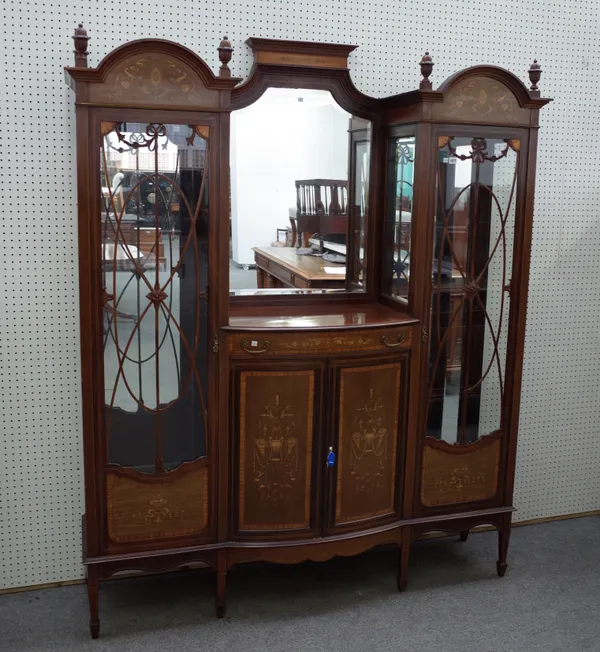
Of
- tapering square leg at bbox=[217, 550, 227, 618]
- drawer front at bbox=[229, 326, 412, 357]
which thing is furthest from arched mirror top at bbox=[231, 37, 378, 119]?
tapering square leg at bbox=[217, 550, 227, 618]

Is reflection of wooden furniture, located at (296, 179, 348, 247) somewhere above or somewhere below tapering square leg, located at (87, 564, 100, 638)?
above

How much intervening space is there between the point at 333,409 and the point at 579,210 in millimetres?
1715

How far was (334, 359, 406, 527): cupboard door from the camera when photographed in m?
3.06

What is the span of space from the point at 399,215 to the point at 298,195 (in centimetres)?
44

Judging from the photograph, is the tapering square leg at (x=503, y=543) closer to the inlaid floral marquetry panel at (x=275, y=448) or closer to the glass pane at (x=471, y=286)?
the glass pane at (x=471, y=286)

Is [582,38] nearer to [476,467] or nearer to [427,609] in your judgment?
[476,467]

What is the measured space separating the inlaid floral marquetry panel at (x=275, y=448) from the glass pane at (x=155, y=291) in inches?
7.3

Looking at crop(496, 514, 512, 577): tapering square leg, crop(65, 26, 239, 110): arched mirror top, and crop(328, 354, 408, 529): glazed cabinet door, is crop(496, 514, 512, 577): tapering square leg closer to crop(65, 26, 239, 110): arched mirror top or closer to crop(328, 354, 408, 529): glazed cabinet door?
crop(328, 354, 408, 529): glazed cabinet door

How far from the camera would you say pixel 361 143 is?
3369 mm

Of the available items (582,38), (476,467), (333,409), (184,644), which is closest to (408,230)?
(333,409)

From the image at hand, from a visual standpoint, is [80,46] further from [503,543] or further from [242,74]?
[503,543]

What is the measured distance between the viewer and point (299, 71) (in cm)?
318

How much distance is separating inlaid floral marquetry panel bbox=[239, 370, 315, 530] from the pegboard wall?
78cm

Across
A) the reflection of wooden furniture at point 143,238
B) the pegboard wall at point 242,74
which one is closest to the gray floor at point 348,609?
the pegboard wall at point 242,74
